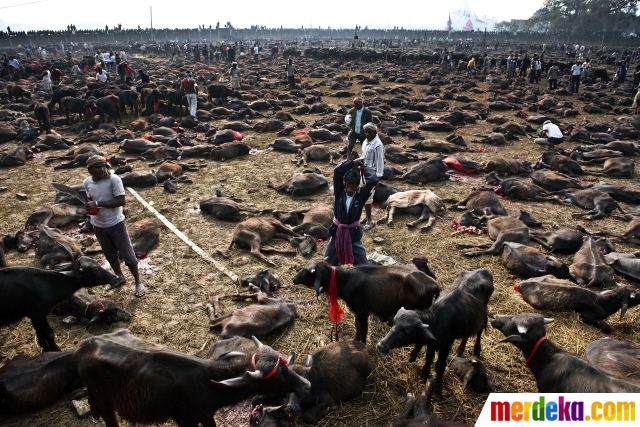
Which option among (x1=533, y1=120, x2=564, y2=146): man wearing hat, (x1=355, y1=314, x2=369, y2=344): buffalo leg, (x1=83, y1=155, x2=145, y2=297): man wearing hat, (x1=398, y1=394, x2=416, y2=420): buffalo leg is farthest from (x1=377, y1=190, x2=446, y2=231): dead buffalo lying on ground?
(x1=533, y1=120, x2=564, y2=146): man wearing hat

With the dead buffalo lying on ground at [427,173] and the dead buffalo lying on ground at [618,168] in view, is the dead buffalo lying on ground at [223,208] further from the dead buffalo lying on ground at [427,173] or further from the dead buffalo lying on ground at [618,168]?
the dead buffalo lying on ground at [618,168]

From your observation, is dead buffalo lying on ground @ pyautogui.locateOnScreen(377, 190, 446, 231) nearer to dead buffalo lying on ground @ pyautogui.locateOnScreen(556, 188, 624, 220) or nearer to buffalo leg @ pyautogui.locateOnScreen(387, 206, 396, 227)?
buffalo leg @ pyautogui.locateOnScreen(387, 206, 396, 227)

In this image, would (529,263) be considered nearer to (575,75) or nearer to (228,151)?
(228,151)

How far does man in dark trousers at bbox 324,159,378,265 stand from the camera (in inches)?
229

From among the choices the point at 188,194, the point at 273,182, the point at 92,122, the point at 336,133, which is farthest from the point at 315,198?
the point at 92,122

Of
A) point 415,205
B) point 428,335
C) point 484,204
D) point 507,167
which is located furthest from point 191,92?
point 428,335

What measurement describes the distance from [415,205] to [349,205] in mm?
4044

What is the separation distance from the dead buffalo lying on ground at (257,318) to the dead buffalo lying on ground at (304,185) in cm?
471

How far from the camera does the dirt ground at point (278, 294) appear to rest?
4820 mm

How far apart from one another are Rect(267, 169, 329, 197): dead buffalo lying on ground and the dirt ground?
26cm

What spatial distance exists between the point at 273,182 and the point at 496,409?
8.57m

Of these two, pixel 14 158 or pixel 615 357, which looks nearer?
pixel 615 357

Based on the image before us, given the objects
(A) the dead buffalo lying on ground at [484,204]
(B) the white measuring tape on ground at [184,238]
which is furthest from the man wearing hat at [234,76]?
(A) the dead buffalo lying on ground at [484,204]

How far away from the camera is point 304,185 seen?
35.1 feet
